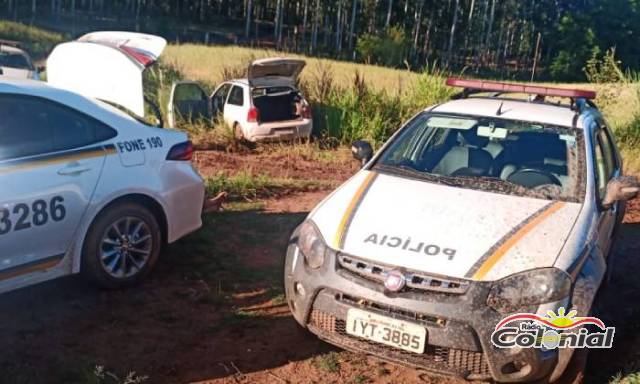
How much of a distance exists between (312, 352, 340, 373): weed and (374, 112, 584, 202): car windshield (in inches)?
52.6

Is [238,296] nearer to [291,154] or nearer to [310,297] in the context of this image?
[310,297]

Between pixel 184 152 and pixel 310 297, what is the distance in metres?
1.98

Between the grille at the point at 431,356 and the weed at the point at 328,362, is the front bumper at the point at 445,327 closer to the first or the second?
the grille at the point at 431,356

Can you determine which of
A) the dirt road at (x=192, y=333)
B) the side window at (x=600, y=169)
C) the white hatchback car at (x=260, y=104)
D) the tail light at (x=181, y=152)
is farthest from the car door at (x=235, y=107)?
the side window at (x=600, y=169)

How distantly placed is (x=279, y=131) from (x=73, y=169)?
7888mm

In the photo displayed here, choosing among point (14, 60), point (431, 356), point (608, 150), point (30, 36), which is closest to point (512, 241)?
point (431, 356)

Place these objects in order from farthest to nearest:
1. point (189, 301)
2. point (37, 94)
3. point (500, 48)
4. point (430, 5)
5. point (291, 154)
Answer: point (500, 48) < point (430, 5) < point (291, 154) < point (189, 301) < point (37, 94)

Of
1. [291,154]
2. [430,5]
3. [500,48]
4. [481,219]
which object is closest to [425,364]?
[481,219]

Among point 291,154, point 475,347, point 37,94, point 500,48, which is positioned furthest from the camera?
point 500,48

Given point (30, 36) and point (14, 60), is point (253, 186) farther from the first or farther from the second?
point (30, 36)

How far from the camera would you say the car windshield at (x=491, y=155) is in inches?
178

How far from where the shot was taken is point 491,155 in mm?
4977

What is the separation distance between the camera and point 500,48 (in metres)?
69.7

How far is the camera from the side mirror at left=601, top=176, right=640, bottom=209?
14.1 feet
